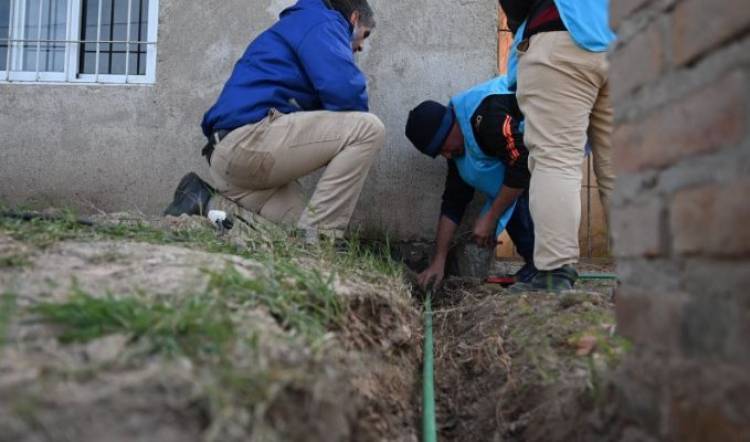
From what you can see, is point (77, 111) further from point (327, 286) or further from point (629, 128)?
point (629, 128)

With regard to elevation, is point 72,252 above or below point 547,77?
below

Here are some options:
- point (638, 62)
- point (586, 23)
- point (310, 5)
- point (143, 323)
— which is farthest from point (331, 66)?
point (143, 323)

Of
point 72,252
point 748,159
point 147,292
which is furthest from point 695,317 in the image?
point 72,252

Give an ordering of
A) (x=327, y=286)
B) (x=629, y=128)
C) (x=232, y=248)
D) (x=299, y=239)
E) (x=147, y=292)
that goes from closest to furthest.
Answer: (x=629, y=128), (x=147, y=292), (x=327, y=286), (x=232, y=248), (x=299, y=239)

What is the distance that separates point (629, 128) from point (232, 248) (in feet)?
4.70

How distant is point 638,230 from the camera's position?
142 centimetres

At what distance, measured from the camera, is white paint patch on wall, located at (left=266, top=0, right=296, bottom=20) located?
4.01 meters

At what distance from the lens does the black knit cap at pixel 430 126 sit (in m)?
3.56

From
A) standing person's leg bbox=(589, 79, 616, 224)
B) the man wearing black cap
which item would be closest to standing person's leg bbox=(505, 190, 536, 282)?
the man wearing black cap

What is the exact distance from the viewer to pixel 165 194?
13.1ft

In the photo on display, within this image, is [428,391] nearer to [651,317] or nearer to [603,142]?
[651,317]

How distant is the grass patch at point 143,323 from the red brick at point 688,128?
2.79ft

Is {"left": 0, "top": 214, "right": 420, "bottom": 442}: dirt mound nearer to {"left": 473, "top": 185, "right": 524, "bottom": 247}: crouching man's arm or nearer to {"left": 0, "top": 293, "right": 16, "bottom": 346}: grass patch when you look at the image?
{"left": 0, "top": 293, "right": 16, "bottom": 346}: grass patch

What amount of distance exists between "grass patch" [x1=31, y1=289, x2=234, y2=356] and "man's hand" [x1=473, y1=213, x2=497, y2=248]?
2.30m
